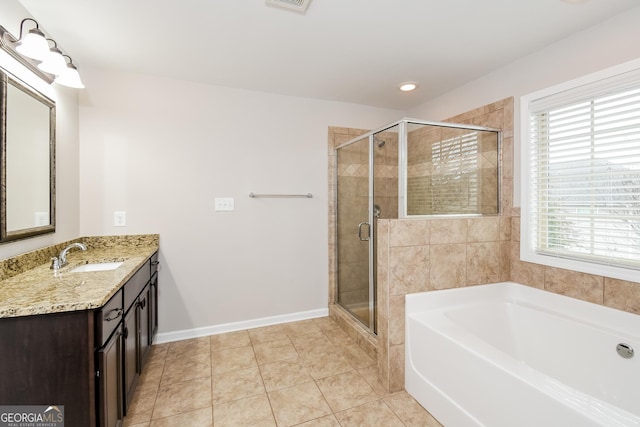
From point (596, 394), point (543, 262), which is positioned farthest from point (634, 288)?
point (596, 394)

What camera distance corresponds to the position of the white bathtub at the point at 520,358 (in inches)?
45.1

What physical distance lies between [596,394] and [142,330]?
108 inches

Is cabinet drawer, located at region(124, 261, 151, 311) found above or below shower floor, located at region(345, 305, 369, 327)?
above

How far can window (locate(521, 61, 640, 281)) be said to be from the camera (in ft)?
5.19

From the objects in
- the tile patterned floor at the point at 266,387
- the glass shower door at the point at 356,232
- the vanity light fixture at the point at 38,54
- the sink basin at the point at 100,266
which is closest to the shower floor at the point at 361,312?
the glass shower door at the point at 356,232

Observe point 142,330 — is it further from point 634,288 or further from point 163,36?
point 634,288

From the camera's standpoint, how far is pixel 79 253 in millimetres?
2139

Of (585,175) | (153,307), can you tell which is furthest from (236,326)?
(585,175)

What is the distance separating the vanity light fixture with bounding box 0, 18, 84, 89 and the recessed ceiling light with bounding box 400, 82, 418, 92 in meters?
2.49

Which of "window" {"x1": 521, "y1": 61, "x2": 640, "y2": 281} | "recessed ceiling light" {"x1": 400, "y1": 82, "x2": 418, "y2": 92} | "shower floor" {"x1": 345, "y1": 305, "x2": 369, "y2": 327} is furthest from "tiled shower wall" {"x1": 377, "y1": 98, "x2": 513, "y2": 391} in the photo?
"recessed ceiling light" {"x1": 400, "y1": 82, "x2": 418, "y2": 92}

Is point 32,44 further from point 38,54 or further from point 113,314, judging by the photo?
point 113,314

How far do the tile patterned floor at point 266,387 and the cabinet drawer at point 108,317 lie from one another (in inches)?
27.9

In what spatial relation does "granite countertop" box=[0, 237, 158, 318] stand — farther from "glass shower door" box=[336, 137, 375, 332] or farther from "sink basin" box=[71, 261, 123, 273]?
"glass shower door" box=[336, 137, 375, 332]

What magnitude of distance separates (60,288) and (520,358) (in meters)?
2.67
